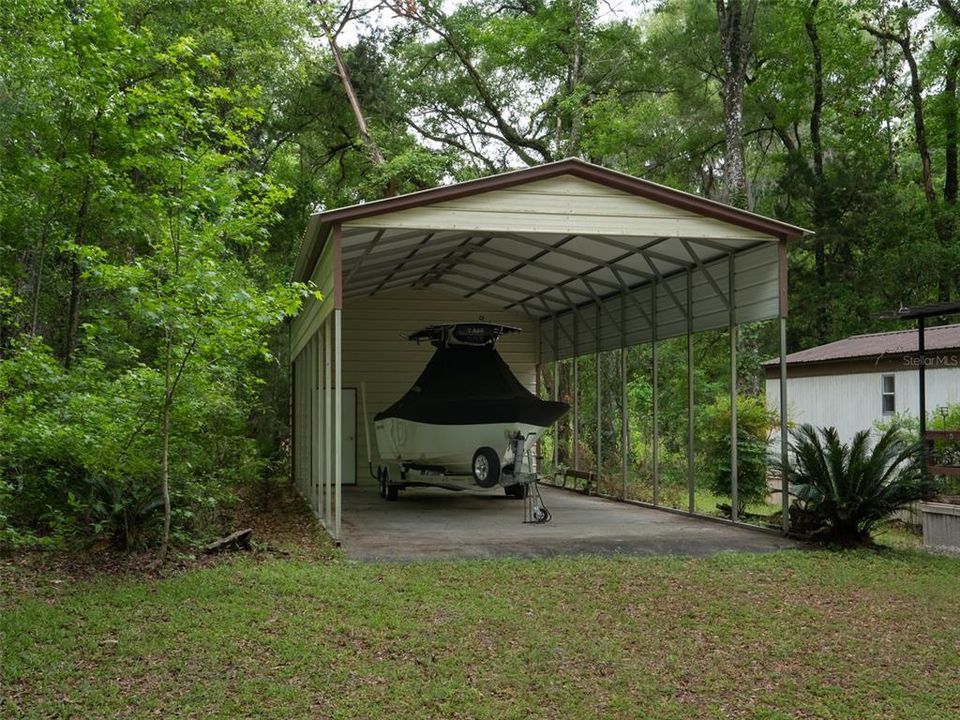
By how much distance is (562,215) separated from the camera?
11.4 m

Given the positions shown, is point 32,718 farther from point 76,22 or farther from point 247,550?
point 76,22

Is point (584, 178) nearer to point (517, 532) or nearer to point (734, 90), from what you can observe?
point (517, 532)

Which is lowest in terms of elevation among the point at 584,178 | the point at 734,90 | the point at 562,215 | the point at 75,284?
the point at 75,284

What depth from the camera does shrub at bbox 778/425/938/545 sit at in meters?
10.8

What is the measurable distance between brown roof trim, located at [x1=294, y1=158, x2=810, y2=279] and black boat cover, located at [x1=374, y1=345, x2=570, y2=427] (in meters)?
3.65

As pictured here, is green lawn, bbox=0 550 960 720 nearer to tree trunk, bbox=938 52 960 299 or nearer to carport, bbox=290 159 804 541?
carport, bbox=290 159 804 541

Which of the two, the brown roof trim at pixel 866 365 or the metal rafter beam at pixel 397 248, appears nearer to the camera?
the metal rafter beam at pixel 397 248

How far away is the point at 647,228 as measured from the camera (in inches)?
455

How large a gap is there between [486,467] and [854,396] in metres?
6.99

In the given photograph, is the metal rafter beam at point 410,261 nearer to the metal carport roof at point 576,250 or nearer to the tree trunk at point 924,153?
the metal carport roof at point 576,250

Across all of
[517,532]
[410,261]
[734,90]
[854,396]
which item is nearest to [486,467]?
[517,532]

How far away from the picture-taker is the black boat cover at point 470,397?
14445 mm

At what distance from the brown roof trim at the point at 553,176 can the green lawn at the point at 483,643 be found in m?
3.68

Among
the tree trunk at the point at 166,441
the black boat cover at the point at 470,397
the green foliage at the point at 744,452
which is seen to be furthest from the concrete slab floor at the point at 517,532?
the tree trunk at the point at 166,441
